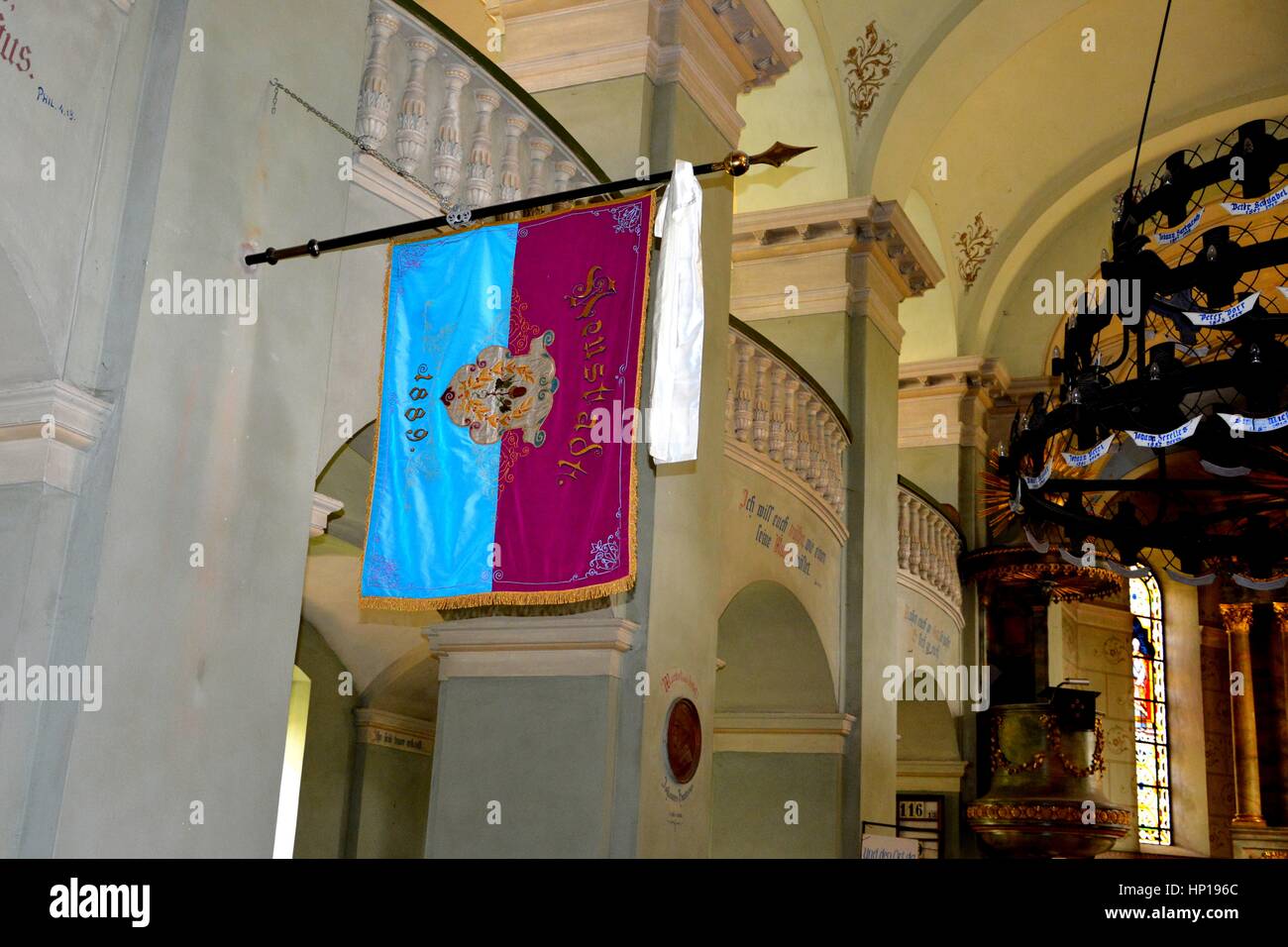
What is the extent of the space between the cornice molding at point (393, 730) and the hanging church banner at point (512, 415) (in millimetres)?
6912

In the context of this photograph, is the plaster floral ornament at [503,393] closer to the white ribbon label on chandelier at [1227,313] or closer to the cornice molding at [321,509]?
the cornice molding at [321,509]

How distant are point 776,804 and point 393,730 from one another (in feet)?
11.4

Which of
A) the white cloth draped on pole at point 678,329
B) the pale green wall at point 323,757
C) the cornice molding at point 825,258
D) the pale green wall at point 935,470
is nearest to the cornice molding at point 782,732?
the pale green wall at point 323,757

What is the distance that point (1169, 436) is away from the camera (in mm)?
8391

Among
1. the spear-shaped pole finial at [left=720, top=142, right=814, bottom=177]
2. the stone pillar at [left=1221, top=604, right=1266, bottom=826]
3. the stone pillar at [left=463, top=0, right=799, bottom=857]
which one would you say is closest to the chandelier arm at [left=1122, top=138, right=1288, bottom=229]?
the stone pillar at [left=463, top=0, right=799, bottom=857]

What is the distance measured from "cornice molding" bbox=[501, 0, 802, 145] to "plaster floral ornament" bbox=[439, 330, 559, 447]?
412cm

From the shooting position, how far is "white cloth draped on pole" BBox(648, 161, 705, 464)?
201 inches

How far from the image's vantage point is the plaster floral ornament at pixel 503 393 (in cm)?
554

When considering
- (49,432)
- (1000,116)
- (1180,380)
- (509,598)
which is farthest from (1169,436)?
(1000,116)
